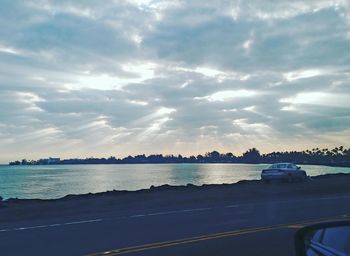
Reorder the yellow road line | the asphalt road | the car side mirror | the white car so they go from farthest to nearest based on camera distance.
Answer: the white car → the asphalt road → the yellow road line → the car side mirror

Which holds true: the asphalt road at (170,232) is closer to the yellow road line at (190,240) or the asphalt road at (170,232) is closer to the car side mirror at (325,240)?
the yellow road line at (190,240)

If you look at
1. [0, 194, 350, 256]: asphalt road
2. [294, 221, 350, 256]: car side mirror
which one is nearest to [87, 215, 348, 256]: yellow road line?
[0, 194, 350, 256]: asphalt road

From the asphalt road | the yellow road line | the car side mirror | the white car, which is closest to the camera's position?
the car side mirror

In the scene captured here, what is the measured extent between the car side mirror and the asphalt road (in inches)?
219

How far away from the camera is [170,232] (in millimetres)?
12234

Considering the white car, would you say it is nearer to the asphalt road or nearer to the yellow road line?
the asphalt road

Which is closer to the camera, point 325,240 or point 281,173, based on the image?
point 325,240

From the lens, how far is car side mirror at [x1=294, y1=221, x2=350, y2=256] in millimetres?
3721

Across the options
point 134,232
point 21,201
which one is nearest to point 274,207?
point 134,232

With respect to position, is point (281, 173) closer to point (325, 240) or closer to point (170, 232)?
point (170, 232)

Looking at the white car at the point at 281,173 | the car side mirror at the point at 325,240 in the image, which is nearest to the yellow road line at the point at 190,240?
the car side mirror at the point at 325,240

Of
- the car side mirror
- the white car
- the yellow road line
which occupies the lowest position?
the yellow road line

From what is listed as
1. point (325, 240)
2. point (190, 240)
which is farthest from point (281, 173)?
point (325, 240)

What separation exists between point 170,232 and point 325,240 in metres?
8.64
